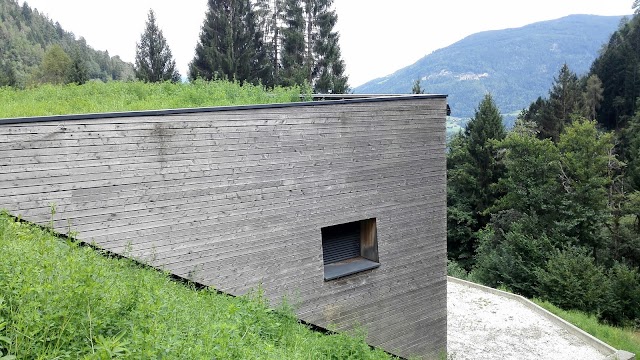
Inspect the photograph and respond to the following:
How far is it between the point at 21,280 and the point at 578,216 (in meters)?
20.9

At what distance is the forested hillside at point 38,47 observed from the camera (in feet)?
133

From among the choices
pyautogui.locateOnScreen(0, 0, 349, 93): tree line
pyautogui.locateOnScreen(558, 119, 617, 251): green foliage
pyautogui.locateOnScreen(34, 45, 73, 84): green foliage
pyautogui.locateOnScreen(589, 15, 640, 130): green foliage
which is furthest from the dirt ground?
pyautogui.locateOnScreen(34, 45, 73, 84): green foliage

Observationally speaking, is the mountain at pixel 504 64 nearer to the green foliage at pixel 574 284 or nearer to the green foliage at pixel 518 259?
the green foliage at pixel 518 259

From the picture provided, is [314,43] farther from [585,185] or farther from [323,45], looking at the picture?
[585,185]

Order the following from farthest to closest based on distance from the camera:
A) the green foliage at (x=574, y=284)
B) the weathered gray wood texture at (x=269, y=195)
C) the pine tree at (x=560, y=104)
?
the pine tree at (x=560, y=104), the green foliage at (x=574, y=284), the weathered gray wood texture at (x=269, y=195)

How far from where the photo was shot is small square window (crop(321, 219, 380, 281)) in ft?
24.0

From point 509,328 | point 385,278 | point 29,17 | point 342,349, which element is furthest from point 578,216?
point 29,17

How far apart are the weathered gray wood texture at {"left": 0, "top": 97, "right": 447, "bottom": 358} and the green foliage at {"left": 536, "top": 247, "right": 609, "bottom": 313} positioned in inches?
387

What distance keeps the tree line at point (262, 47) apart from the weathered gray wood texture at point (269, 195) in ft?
57.6

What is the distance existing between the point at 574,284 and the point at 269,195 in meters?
13.7

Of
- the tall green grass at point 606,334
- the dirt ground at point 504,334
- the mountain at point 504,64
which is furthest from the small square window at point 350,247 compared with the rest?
the mountain at point 504,64

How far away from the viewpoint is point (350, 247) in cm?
754

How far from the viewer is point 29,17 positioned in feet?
217

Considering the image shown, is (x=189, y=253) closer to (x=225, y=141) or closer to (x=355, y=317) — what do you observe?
(x=225, y=141)
